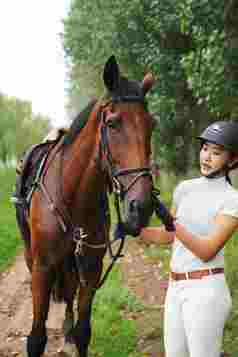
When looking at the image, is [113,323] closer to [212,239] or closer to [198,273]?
[198,273]

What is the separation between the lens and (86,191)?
3666mm

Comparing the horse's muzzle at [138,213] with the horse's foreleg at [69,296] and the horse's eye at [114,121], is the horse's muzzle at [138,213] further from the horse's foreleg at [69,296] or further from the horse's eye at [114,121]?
the horse's foreleg at [69,296]

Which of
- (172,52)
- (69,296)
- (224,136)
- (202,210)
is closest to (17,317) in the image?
(69,296)

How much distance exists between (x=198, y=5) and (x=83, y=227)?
4.84m

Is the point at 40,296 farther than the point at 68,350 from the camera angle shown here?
No

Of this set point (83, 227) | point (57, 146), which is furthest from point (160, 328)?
point (57, 146)

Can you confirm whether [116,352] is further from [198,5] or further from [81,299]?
[198,5]

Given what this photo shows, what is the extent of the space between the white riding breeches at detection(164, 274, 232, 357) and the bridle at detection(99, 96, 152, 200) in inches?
25.5

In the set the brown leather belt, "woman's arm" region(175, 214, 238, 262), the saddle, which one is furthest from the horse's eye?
the saddle

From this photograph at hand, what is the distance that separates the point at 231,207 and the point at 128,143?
2.49 ft

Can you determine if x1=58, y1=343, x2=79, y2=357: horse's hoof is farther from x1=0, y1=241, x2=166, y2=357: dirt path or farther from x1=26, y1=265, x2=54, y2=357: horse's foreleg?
x1=26, y1=265, x2=54, y2=357: horse's foreleg

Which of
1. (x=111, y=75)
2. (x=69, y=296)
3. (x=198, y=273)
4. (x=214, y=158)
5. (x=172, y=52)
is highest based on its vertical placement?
(x=172, y=52)

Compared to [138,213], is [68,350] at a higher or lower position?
lower

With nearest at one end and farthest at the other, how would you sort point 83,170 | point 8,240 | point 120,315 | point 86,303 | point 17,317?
point 83,170 < point 86,303 < point 120,315 < point 17,317 < point 8,240
